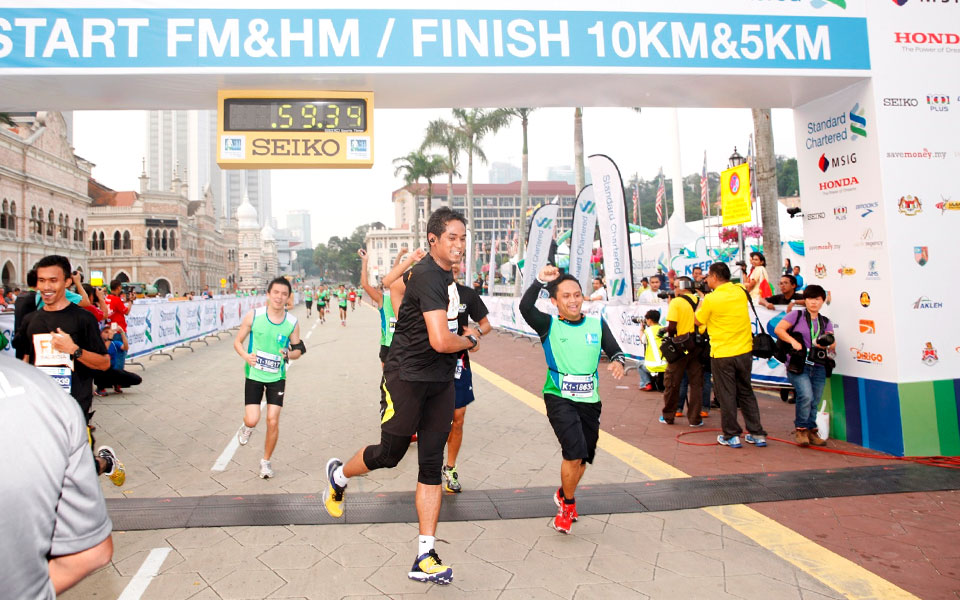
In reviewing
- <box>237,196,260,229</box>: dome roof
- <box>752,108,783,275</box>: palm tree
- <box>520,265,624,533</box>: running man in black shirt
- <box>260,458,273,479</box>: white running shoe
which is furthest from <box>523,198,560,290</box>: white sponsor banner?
<box>237,196,260,229</box>: dome roof

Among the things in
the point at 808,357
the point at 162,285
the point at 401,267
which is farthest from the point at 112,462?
the point at 162,285

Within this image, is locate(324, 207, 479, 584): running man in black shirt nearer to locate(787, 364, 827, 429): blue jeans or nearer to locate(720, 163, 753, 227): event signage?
locate(787, 364, 827, 429): blue jeans

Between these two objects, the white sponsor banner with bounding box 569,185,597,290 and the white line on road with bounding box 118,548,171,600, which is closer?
the white line on road with bounding box 118,548,171,600

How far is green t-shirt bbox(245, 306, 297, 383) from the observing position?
18.1ft

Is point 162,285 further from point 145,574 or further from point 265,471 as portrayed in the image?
point 145,574

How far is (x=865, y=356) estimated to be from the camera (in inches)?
252

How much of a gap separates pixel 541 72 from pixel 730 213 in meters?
8.18

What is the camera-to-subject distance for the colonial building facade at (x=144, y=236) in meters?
78.5

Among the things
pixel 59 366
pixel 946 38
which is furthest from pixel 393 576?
pixel 946 38

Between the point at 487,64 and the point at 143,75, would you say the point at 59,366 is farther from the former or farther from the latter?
the point at 487,64

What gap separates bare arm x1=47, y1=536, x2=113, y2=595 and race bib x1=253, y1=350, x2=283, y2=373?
171 inches

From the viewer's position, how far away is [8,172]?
45938mm

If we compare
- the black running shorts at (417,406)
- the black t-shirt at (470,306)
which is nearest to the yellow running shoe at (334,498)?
Result: the black running shorts at (417,406)

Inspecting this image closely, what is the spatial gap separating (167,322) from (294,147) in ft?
38.0
